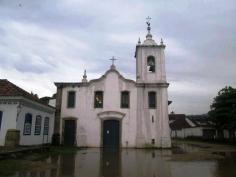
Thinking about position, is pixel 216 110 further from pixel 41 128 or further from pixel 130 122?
pixel 41 128

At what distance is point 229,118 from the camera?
2998 cm

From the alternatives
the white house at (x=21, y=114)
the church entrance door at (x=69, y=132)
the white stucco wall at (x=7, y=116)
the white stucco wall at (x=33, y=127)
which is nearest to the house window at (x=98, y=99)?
the church entrance door at (x=69, y=132)

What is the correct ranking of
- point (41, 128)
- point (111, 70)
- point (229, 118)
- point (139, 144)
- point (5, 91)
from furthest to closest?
1. point (229, 118)
2. point (111, 70)
3. point (139, 144)
4. point (41, 128)
5. point (5, 91)

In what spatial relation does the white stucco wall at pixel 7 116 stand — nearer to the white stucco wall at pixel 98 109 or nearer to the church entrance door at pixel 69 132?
the white stucco wall at pixel 98 109

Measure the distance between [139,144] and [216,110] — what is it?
37.9ft

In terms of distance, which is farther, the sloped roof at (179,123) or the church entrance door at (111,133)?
the sloped roof at (179,123)

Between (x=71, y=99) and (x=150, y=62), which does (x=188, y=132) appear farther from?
(x=71, y=99)

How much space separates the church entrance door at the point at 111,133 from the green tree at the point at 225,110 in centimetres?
1243

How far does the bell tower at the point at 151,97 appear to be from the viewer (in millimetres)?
25297

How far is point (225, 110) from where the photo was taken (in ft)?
101

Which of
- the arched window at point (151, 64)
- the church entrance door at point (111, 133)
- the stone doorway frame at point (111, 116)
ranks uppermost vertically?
the arched window at point (151, 64)

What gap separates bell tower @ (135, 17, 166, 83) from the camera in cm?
2680

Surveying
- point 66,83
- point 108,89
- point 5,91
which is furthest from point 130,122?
point 5,91

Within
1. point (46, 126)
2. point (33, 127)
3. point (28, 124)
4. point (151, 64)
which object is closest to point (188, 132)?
point (151, 64)
